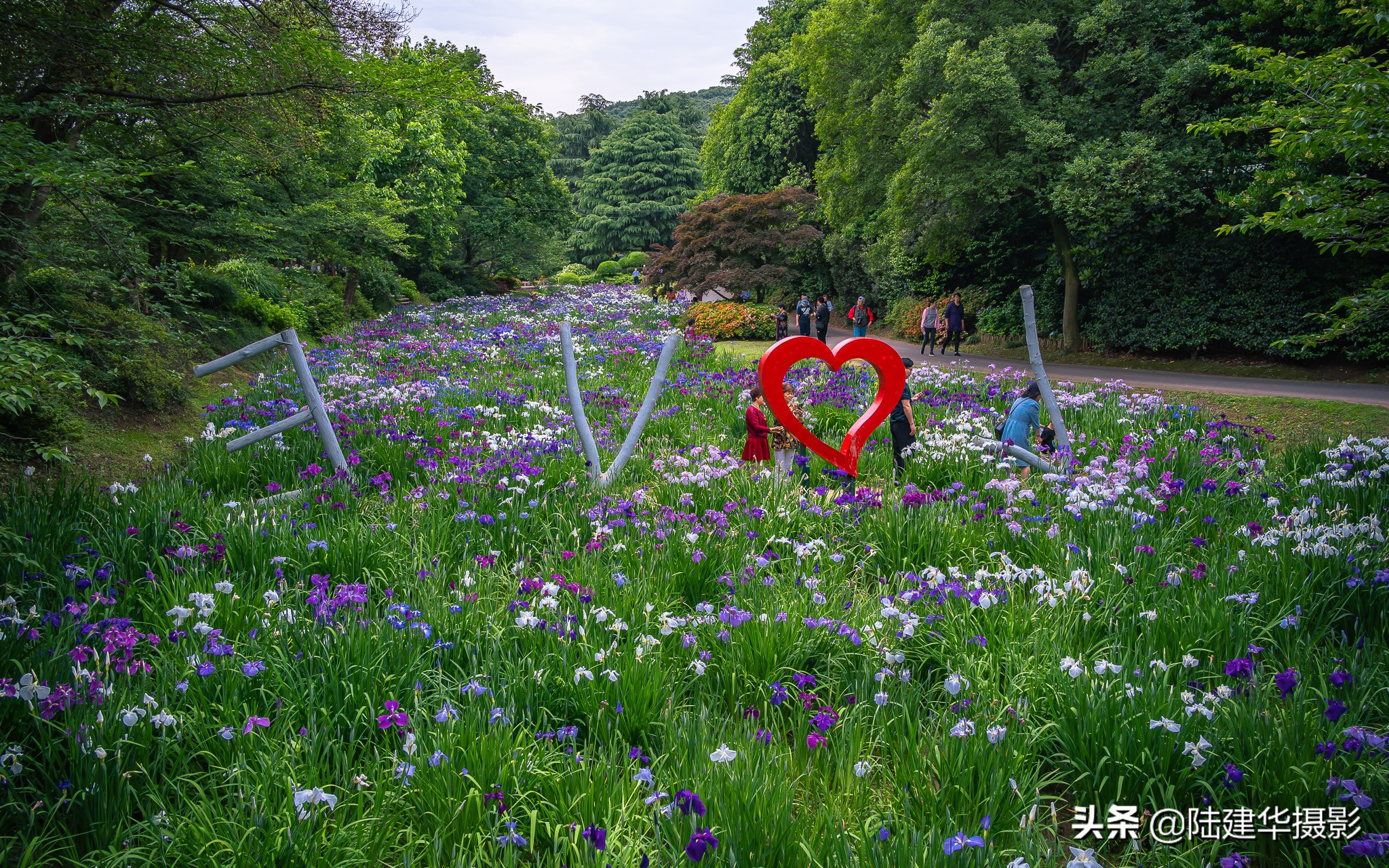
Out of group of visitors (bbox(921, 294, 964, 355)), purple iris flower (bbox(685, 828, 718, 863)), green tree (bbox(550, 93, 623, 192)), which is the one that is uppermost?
green tree (bbox(550, 93, 623, 192))

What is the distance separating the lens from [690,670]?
346 centimetres

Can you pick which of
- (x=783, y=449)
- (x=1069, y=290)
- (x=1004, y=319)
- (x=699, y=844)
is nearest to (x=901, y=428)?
(x=783, y=449)

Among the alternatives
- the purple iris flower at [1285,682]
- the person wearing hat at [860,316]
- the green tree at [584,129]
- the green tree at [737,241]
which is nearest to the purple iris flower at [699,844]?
the purple iris flower at [1285,682]

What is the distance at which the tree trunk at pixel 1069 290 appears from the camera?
58.2 feet

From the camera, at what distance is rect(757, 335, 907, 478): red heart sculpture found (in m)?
6.67

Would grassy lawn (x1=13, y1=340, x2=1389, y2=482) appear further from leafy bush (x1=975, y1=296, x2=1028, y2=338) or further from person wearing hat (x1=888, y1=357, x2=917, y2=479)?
leafy bush (x1=975, y1=296, x2=1028, y2=338)

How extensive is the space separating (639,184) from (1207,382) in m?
46.1

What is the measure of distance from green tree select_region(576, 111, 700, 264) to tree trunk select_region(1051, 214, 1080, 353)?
3893 cm

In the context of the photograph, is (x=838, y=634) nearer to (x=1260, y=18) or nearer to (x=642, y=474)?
(x=642, y=474)

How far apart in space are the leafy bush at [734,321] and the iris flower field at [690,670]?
16.5m

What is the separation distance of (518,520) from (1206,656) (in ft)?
12.9

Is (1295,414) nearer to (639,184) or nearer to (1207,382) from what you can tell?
→ (1207,382)

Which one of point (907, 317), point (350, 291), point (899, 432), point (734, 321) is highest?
point (350, 291)

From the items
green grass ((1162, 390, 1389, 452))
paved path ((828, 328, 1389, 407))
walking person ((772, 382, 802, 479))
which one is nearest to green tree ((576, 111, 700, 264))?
paved path ((828, 328, 1389, 407))
